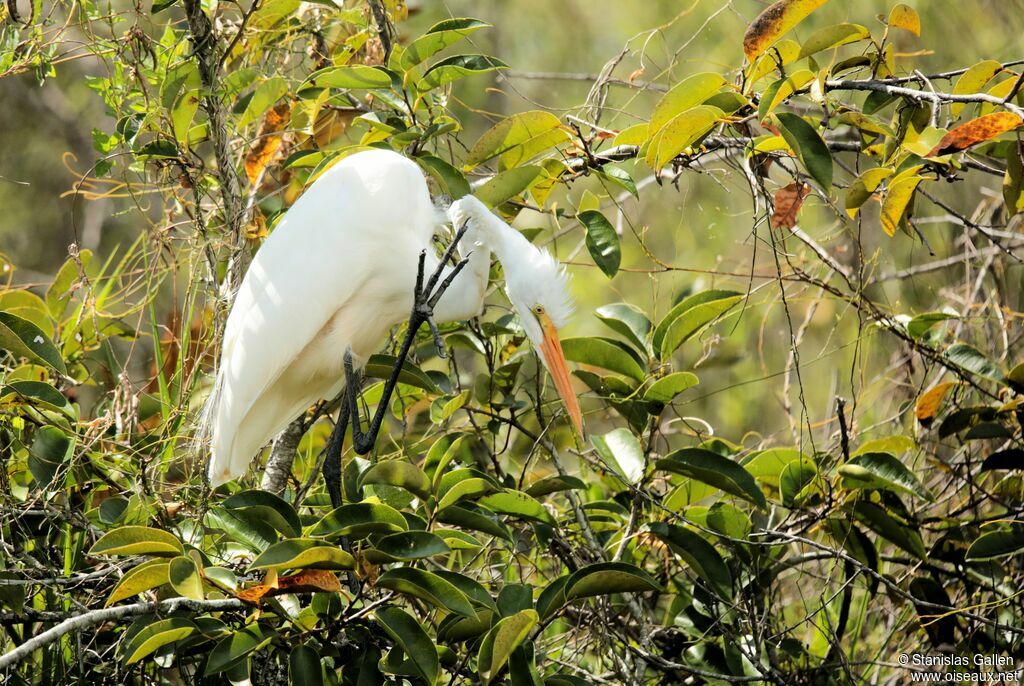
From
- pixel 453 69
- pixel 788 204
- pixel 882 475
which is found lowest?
pixel 882 475

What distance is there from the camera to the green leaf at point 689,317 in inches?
67.6

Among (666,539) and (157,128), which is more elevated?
(157,128)

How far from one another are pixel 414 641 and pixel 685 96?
0.86 meters

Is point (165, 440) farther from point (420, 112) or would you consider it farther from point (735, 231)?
point (735, 231)

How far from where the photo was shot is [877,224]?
130 inches

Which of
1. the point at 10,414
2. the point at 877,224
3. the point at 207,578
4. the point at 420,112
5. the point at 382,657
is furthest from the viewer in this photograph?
the point at 877,224

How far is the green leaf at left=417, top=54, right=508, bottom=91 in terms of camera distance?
1.71 meters

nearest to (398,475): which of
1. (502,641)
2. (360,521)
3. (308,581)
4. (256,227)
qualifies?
(360,521)

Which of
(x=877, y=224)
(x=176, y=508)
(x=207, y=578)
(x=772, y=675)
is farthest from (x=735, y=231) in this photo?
(x=207, y=578)

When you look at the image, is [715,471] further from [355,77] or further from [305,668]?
[355,77]

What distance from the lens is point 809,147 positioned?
1382 millimetres

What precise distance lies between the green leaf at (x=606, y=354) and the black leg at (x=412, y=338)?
0.25m

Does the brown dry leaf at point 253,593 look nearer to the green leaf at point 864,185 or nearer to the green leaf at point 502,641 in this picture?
the green leaf at point 502,641

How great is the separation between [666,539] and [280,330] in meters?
0.89
